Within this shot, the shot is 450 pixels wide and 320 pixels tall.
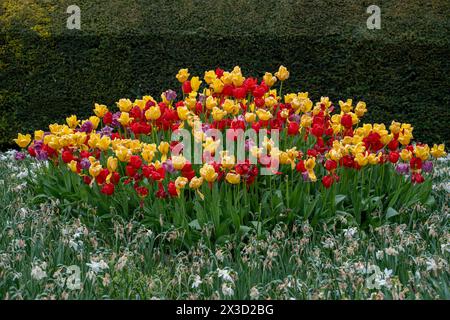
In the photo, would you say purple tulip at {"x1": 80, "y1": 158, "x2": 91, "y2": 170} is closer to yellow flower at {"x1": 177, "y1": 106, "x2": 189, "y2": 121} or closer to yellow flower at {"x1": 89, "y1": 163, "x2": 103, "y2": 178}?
yellow flower at {"x1": 89, "y1": 163, "x2": 103, "y2": 178}

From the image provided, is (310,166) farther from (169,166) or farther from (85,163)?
(85,163)

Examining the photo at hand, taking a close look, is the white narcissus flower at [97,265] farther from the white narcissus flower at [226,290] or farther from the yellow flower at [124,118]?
the yellow flower at [124,118]

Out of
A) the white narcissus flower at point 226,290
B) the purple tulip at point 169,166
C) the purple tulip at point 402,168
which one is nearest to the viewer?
the white narcissus flower at point 226,290

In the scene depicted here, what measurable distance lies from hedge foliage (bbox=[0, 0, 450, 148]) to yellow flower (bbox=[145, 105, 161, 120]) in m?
2.92

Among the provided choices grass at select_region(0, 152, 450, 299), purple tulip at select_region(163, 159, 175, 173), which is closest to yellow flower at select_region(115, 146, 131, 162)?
purple tulip at select_region(163, 159, 175, 173)

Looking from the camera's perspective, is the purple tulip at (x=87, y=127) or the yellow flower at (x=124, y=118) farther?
the purple tulip at (x=87, y=127)

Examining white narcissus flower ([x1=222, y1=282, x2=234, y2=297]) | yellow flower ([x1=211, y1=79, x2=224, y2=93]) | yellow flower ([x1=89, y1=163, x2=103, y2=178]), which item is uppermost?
yellow flower ([x1=211, y1=79, x2=224, y2=93])

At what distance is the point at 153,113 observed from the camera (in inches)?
161

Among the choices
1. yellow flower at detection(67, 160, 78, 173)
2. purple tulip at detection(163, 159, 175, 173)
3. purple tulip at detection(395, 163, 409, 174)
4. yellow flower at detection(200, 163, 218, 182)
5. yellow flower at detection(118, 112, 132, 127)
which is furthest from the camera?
yellow flower at detection(118, 112, 132, 127)

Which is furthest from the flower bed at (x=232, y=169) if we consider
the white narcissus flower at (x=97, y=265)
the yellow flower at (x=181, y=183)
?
the white narcissus flower at (x=97, y=265)

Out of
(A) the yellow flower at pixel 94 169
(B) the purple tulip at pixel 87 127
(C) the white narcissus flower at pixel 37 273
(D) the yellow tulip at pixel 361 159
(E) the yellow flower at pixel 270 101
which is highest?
(E) the yellow flower at pixel 270 101

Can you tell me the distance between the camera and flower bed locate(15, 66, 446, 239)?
3.69m

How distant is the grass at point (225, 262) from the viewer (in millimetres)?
2859

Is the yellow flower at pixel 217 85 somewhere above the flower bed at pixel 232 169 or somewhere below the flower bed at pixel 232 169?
above
